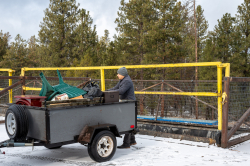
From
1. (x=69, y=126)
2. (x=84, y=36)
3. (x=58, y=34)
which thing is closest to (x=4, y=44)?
(x=58, y=34)

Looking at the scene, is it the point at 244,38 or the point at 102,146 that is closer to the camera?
the point at 102,146

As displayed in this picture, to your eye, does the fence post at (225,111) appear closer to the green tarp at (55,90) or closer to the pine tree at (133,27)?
the green tarp at (55,90)

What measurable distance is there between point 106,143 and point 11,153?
225 centimetres

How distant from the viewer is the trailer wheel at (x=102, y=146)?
492 centimetres

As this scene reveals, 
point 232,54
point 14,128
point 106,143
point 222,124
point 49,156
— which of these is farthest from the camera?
point 232,54

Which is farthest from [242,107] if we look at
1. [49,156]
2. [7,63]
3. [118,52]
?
[7,63]

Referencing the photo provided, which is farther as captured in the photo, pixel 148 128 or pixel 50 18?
pixel 50 18

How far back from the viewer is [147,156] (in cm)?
557

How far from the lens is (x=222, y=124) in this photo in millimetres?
6250

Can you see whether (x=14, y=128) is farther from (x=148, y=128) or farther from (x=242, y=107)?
(x=242, y=107)

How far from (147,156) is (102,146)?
1044 mm

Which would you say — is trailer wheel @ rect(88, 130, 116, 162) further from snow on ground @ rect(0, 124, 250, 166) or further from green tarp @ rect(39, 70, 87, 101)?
green tarp @ rect(39, 70, 87, 101)

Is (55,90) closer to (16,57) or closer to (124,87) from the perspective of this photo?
(124,87)

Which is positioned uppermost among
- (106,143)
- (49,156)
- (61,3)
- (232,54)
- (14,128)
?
(61,3)
